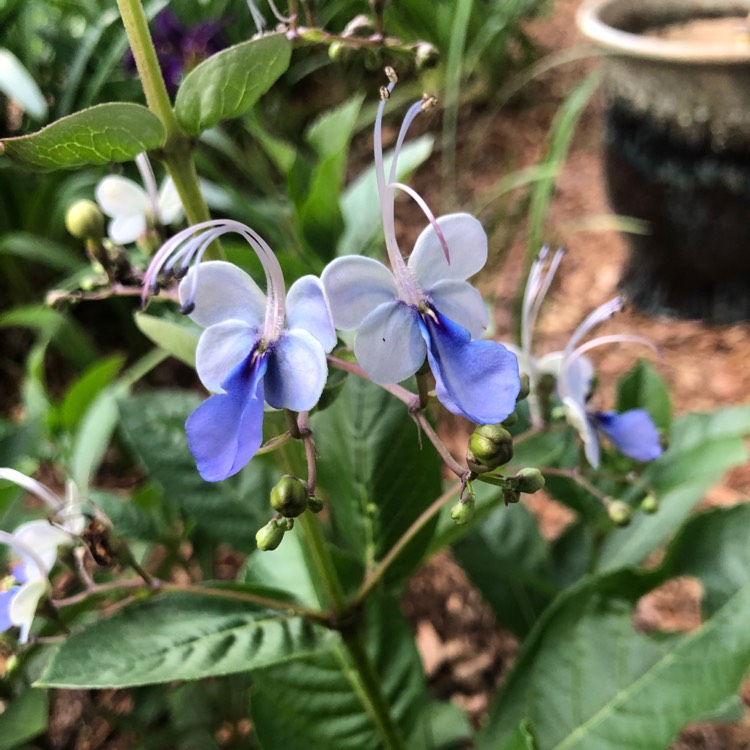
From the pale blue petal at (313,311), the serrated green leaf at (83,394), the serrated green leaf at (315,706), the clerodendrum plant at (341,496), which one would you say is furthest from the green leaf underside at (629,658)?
the serrated green leaf at (83,394)

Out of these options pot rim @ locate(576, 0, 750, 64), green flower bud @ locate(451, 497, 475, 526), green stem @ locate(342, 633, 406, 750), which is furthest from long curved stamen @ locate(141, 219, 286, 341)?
pot rim @ locate(576, 0, 750, 64)

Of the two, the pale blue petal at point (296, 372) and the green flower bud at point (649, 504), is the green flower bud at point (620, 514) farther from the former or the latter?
the pale blue petal at point (296, 372)

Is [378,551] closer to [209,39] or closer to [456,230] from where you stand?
[456,230]

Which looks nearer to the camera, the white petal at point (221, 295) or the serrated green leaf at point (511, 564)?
the white petal at point (221, 295)

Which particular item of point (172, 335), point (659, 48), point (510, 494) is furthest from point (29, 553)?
point (659, 48)

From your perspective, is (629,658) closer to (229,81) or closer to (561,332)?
(229,81)

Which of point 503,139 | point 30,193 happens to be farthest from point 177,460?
point 503,139

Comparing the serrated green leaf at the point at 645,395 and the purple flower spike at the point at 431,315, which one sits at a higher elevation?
the purple flower spike at the point at 431,315

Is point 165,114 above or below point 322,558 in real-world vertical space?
above
